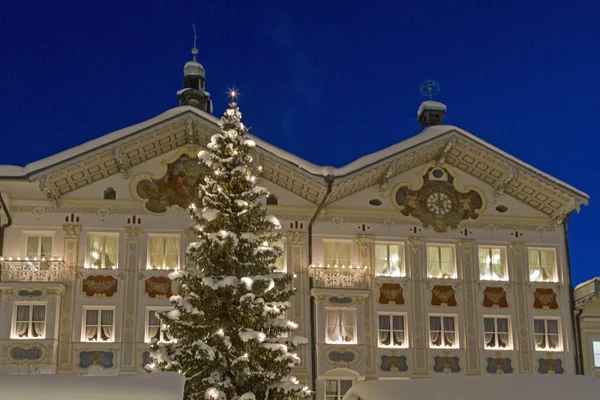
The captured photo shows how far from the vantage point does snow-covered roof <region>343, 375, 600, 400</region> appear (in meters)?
14.0

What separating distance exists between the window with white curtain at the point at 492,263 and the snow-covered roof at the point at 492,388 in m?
18.7

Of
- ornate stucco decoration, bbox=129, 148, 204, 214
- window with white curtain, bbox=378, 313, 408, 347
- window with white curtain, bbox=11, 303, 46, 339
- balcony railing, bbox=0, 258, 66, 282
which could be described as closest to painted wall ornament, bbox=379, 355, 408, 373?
window with white curtain, bbox=378, 313, 408, 347

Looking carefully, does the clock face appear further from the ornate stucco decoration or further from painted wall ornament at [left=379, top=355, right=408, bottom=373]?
the ornate stucco decoration

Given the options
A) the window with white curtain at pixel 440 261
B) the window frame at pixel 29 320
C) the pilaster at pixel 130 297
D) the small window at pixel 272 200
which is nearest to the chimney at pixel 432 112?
the window with white curtain at pixel 440 261

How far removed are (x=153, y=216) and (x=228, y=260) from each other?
12.1m

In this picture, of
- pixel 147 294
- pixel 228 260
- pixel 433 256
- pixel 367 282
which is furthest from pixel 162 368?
pixel 433 256

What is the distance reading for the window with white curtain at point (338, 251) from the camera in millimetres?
32719

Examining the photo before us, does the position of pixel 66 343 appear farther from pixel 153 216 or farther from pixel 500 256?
pixel 500 256

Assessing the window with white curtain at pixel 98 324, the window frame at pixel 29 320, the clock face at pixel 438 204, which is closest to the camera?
the window frame at pixel 29 320

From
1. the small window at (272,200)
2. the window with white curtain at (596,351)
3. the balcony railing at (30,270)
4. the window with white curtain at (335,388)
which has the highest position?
the small window at (272,200)

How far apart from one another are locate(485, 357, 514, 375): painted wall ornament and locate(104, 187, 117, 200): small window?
592 inches

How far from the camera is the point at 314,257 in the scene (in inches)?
1275

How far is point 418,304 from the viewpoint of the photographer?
32406 mm

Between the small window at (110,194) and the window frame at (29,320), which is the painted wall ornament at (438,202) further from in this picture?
the window frame at (29,320)
